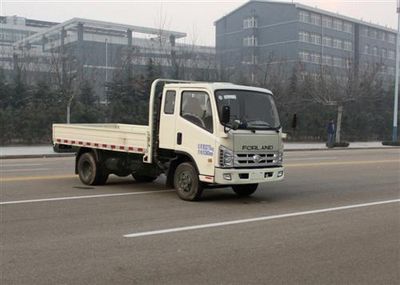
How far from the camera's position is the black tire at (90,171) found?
520 inches

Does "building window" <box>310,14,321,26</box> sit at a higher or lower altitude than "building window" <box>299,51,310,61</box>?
higher

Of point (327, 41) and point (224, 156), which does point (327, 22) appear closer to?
point (327, 41)

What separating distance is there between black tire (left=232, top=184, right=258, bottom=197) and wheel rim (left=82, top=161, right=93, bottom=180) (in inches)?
144

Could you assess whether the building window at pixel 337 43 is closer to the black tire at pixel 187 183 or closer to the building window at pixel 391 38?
the building window at pixel 391 38

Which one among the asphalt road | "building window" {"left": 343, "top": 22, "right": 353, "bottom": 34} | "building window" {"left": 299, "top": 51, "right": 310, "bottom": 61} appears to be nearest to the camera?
the asphalt road

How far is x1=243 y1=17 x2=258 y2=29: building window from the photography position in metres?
88.9

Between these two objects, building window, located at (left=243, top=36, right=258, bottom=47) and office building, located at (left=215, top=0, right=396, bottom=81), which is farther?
building window, located at (left=243, top=36, right=258, bottom=47)

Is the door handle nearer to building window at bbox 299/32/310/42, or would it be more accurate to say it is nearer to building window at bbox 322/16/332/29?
building window at bbox 299/32/310/42

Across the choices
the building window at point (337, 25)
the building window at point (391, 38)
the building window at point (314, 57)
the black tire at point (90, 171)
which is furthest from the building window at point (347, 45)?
the black tire at point (90, 171)

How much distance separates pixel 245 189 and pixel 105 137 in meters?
3.52

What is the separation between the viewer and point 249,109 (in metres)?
11.1

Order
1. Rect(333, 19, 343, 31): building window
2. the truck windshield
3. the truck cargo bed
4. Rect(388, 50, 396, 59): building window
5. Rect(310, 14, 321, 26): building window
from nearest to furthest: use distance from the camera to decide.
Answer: the truck windshield, the truck cargo bed, Rect(310, 14, 321, 26): building window, Rect(333, 19, 343, 31): building window, Rect(388, 50, 396, 59): building window

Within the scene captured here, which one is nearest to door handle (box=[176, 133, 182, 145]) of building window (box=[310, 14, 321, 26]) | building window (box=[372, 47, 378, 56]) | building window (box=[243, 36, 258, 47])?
building window (box=[243, 36, 258, 47])

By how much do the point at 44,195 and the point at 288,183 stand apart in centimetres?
654
